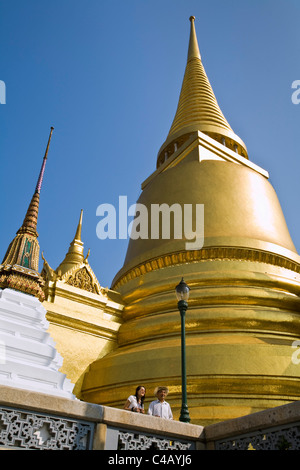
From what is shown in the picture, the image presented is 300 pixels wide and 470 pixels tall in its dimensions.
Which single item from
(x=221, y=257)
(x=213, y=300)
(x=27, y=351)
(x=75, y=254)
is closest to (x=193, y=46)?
(x=75, y=254)

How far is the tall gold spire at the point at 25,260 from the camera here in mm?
6848

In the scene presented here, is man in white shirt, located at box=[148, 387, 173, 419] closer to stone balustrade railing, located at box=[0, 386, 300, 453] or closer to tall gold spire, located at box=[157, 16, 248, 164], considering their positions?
stone balustrade railing, located at box=[0, 386, 300, 453]

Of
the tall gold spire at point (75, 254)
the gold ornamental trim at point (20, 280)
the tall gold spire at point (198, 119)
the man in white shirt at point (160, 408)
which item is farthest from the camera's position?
the tall gold spire at point (75, 254)

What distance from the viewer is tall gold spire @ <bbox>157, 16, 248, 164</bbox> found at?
13656 millimetres

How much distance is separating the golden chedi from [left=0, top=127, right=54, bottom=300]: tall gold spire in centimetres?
201

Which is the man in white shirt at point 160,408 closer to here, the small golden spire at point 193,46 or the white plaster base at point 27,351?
the white plaster base at point 27,351

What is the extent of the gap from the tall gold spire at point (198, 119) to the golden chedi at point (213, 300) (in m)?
1.41

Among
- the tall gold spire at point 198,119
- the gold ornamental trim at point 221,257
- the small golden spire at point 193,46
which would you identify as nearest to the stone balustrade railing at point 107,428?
the gold ornamental trim at point 221,257

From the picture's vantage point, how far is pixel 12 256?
7.31 m

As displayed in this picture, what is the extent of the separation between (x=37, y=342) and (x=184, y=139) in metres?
9.91

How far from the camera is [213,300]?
26.2 feet

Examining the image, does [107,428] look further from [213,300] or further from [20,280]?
[213,300]

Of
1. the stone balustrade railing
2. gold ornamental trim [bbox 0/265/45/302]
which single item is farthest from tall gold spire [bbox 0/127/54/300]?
the stone balustrade railing
